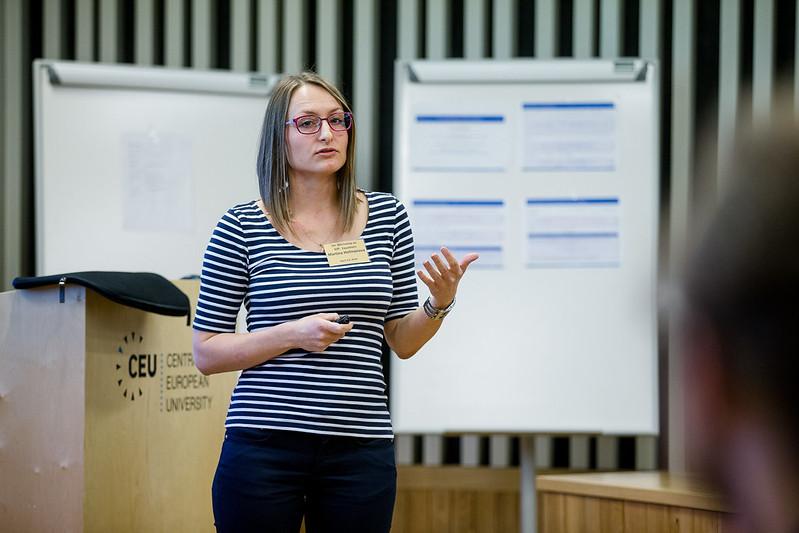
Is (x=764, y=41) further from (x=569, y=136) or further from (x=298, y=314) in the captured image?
(x=298, y=314)

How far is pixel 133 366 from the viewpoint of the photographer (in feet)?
9.32

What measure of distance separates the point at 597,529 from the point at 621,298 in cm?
83

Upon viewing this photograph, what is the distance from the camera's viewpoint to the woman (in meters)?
1.66

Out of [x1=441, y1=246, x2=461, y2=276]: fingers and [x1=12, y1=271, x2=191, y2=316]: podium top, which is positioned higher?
[x1=441, y1=246, x2=461, y2=276]: fingers

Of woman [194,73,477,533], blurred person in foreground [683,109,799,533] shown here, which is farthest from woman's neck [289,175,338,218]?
blurred person in foreground [683,109,799,533]

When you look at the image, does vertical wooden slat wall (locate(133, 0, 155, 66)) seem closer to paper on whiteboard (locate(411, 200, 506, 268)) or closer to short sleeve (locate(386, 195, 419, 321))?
paper on whiteboard (locate(411, 200, 506, 268))

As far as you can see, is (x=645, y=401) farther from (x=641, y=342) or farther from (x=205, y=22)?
(x=205, y=22)

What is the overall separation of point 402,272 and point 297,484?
439mm

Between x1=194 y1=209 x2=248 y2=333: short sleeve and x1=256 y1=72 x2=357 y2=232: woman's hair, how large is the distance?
86 mm

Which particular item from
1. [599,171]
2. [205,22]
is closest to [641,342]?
[599,171]

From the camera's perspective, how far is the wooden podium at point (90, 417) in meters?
2.66

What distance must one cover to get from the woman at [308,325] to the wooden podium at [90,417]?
105 centimetres

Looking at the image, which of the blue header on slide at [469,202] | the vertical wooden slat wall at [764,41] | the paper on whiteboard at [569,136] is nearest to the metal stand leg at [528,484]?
the blue header on slide at [469,202]

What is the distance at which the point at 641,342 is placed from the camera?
363 cm
